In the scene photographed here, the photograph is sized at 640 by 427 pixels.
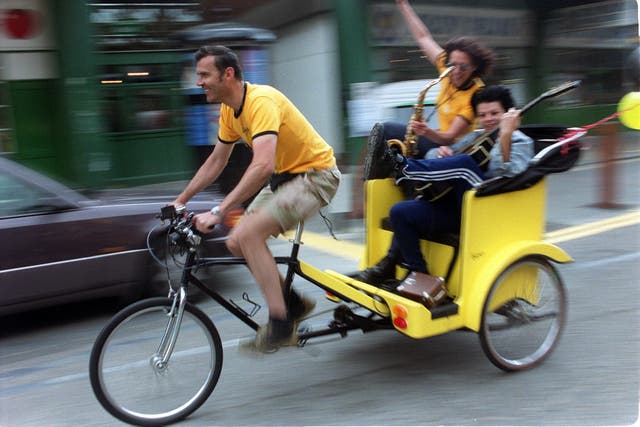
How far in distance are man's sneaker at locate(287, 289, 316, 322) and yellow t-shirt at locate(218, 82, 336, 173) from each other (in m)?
0.72

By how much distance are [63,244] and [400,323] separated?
2.64 meters

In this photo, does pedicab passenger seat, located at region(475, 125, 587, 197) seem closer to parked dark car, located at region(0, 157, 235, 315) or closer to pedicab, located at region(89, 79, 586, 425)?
pedicab, located at region(89, 79, 586, 425)

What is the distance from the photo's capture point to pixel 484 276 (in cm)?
356

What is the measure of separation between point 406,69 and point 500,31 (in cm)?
333

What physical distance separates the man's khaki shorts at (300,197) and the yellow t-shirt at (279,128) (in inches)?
2.3

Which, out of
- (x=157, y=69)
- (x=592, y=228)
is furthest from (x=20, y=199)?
(x=157, y=69)

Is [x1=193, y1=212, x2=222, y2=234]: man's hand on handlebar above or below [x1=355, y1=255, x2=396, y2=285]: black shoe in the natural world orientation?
above

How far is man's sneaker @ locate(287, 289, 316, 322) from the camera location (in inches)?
141

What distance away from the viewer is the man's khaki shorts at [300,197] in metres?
3.42

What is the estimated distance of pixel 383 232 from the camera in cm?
412

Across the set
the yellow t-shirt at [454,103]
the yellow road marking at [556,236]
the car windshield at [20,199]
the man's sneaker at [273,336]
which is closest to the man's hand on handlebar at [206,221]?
the man's sneaker at [273,336]

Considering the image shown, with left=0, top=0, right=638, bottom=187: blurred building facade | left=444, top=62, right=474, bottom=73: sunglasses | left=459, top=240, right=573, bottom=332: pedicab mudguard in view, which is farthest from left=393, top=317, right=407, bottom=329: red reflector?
left=0, top=0, right=638, bottom=187: blurred building facade

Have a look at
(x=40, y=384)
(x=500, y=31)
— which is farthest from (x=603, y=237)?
(x=500, y=31)

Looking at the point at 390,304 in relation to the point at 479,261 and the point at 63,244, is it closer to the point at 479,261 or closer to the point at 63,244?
the point at 479,261
